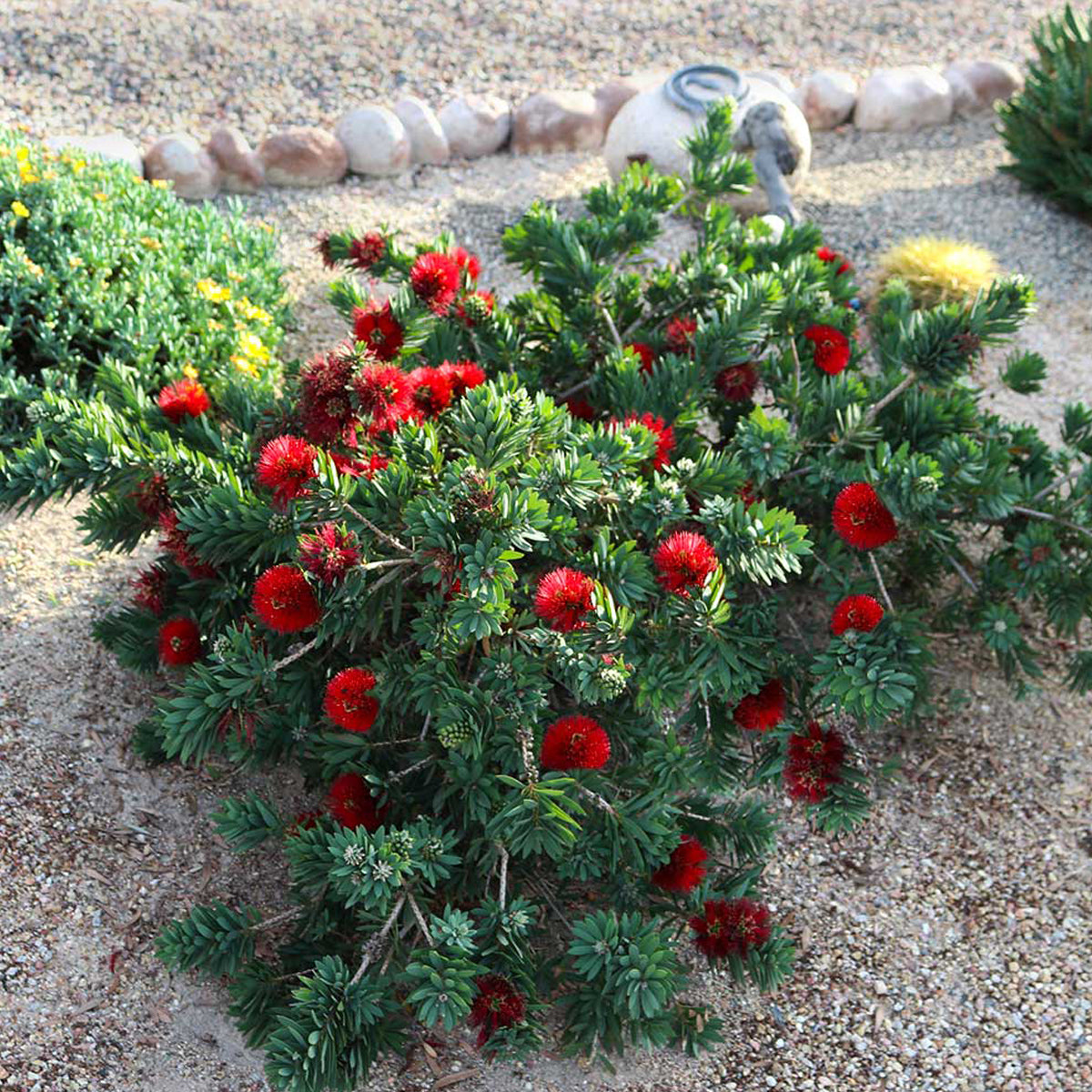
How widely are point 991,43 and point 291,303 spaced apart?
504 centimetres

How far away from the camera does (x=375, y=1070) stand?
7.89 ft

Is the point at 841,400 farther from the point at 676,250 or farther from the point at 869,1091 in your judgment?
the point at 676,250

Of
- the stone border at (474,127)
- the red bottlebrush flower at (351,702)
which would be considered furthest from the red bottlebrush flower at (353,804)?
the stone border at (474,127)

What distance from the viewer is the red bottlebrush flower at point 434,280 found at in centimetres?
269

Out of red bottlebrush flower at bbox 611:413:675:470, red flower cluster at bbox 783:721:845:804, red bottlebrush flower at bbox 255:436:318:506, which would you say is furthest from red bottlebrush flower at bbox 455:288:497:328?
red flower cluster at bbox 783:721:845:804

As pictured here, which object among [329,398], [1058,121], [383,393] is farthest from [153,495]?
[1058,121]

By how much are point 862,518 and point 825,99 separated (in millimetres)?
4520

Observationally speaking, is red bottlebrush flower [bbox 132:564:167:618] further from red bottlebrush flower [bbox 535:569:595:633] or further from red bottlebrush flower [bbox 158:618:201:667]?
red bottlebrush flower [bbox 535:569:595:633]

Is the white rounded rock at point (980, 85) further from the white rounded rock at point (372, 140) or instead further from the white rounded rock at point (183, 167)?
the white rounded rock at point (183, 167)

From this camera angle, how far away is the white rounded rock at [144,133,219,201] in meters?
5.05

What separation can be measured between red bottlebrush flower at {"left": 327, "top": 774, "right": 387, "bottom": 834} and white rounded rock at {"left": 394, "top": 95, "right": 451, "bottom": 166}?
392 centimetres

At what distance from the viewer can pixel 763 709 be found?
8.14 feet

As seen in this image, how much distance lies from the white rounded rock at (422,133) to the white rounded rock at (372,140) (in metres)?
0.11

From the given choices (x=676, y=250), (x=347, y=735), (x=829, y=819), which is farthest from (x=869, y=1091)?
(x=676, y=250)
